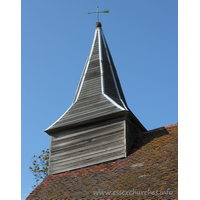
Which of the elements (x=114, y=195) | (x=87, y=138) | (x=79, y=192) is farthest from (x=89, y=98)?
(x=114, y=195)

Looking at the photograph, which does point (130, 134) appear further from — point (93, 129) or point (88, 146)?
point (88, 146)

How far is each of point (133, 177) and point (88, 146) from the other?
10.4 feet

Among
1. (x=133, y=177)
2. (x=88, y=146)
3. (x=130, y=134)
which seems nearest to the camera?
(x=133, y=177)

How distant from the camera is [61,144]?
12.8 meters

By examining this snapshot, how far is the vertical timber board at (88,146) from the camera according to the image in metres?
11.7

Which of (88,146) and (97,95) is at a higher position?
(97,95)

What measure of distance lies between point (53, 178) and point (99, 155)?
1844 mm

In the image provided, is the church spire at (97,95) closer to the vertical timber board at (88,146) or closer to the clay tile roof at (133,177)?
the vertical timber board at (88,146)

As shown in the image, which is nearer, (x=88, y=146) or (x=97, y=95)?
(x=88, y=146)

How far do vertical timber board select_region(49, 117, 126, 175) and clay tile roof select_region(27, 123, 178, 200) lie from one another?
1.07 feet

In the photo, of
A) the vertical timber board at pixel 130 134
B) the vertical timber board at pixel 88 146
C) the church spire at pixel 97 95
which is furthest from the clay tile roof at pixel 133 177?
the church spire at pixel 97 95

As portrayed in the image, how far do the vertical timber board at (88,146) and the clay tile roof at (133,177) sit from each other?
1.07 feet

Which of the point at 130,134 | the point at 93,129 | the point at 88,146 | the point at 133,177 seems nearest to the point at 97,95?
the point at 93,129

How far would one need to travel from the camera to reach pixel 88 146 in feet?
40.0
